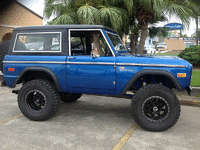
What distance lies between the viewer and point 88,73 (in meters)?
3.91

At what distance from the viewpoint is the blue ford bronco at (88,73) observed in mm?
3615

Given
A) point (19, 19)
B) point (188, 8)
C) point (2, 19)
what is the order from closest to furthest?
point (188, 8) → point (2, 19) → point (19, 19)

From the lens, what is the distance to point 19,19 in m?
21.4

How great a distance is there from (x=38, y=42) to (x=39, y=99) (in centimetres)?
129

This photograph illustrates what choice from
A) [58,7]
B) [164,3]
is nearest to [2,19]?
[58,7]

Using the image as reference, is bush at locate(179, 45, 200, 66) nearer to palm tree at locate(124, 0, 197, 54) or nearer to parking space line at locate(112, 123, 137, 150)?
palm tree at locate(124, 0, 197, 54)

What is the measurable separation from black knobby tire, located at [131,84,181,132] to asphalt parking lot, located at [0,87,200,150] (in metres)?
0.19

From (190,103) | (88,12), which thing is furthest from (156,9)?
(190,103)

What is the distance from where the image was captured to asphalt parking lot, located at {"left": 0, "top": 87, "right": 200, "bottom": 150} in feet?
10.2

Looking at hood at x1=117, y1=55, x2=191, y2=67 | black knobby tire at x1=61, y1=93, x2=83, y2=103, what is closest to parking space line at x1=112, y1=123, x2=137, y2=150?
hood at x1=117, y1=55, x2=191, y2=67

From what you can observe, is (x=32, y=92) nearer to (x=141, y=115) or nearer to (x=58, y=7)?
(x=141, y=115)

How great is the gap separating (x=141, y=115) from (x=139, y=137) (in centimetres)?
43

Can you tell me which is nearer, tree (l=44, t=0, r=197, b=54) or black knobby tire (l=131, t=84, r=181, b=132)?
black knobby tire (l=131, t=84, r=181, b=132)

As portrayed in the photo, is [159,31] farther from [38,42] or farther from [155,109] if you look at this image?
[38,42]
